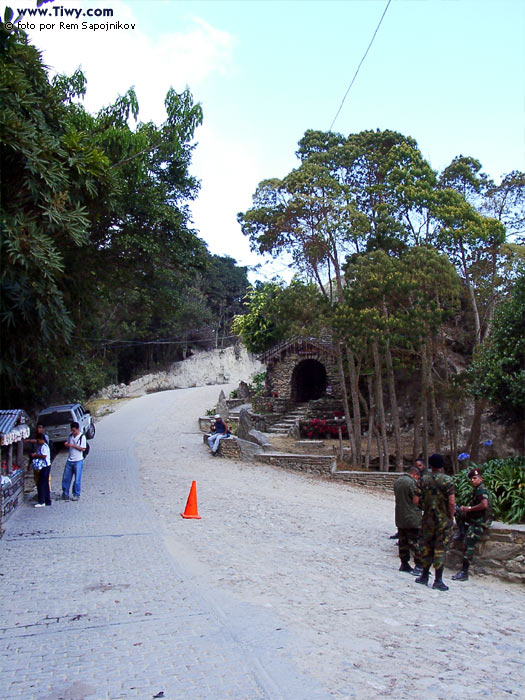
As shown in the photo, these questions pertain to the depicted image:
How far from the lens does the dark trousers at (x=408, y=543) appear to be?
830 cm

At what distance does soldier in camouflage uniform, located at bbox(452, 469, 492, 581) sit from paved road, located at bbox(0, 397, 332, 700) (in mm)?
3812

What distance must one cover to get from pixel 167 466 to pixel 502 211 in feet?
49.4

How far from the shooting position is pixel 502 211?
21.5 m

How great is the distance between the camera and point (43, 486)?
11.5m

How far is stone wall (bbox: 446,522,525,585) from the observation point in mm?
→ 8172

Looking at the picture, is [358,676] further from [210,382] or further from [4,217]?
[210,382]

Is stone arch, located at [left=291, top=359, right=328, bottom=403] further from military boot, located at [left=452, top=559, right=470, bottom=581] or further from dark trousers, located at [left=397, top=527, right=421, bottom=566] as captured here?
military boot, located at [left=452, top=559, right=470, bottom=581]

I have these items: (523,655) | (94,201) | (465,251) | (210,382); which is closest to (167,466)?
(94,201)

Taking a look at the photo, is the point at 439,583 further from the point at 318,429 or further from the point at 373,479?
the point at 318,429

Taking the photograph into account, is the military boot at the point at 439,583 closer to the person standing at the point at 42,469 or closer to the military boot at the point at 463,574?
the military boot at the point at 463,574

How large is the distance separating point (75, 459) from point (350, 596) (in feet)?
23.6

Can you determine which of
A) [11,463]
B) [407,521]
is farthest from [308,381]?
[407,521]

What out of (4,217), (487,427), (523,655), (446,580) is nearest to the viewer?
(523,655)

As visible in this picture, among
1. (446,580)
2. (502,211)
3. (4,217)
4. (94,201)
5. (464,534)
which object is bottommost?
(446,580)
